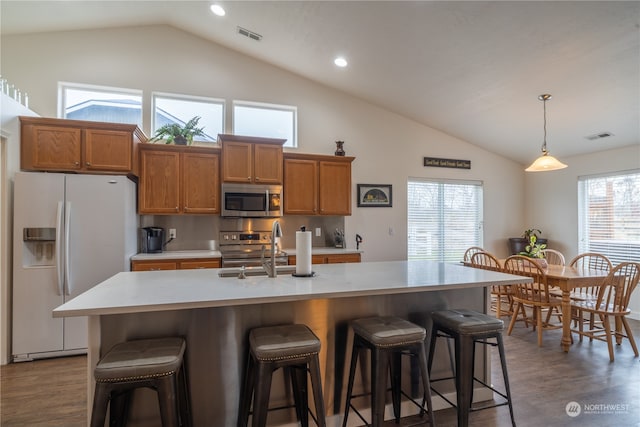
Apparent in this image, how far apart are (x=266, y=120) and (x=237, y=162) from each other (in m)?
0.99

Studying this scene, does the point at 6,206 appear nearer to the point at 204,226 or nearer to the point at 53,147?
the point at 53,147

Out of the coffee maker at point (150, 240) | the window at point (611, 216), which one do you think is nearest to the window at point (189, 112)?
the coffee maker at point (150, 240)

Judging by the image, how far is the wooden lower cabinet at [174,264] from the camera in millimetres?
3359

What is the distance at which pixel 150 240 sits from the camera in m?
3.77

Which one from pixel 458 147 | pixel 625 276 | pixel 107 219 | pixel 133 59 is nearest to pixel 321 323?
pixel 107 219

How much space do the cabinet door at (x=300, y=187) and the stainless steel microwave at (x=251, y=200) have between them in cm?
15

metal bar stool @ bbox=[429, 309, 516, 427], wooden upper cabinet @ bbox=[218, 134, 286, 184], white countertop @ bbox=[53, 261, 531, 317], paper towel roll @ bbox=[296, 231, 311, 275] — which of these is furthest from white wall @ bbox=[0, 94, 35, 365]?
metal bar stool @ bbox=[429, 309, 516, 427]

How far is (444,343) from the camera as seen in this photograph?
7.45 feet

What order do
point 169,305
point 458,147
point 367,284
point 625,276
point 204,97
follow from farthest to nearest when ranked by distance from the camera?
point 458,147
point 204,97
point 625,276
point 367,284
point 169,305

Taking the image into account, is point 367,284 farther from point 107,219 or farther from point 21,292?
point 21,292

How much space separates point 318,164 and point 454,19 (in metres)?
2.25

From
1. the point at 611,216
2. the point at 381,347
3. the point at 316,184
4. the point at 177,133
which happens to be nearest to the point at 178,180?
the point at 177,133

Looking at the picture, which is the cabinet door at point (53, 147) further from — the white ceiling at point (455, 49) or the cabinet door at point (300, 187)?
the cabinet door at point (300, 187)

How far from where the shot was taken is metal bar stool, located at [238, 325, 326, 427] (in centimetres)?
151
